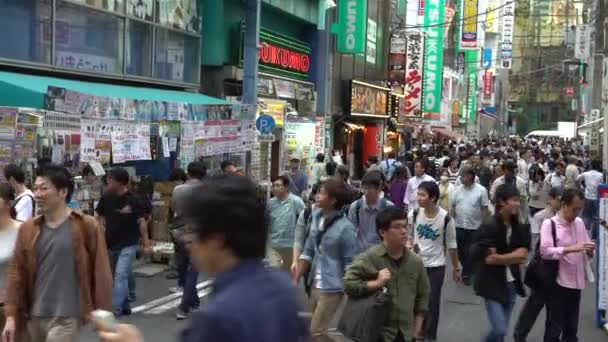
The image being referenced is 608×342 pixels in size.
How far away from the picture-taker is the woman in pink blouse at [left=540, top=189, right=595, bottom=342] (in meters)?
7.58

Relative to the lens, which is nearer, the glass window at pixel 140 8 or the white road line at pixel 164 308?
the white road line at pixel 164 308

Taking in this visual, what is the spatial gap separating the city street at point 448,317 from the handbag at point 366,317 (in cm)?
246

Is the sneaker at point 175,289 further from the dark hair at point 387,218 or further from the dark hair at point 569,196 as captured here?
the dark hair at point 387,218

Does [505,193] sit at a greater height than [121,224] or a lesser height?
greater

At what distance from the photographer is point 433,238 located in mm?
8289

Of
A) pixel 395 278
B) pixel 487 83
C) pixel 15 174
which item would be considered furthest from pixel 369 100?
pixel 487 83

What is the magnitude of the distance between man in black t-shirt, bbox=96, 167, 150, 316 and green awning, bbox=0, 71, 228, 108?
2757 mm

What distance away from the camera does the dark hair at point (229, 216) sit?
8.47ft

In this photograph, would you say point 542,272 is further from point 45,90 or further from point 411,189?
point 45,90

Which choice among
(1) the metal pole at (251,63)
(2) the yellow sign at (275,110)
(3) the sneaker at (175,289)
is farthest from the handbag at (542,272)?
(2) the yellow sign at (275,110)

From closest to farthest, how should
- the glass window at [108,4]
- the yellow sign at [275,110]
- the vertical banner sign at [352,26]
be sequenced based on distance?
1. the glass window at [108,4]
2. the yellow sign at [275,110]
3. the vertical banner sign at [352,26]

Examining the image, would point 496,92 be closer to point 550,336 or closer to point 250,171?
point 250,171

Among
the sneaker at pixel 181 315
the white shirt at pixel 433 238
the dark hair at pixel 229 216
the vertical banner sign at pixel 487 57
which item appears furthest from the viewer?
the vertical banner sign at pixel 487 57

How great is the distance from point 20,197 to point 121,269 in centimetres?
139
